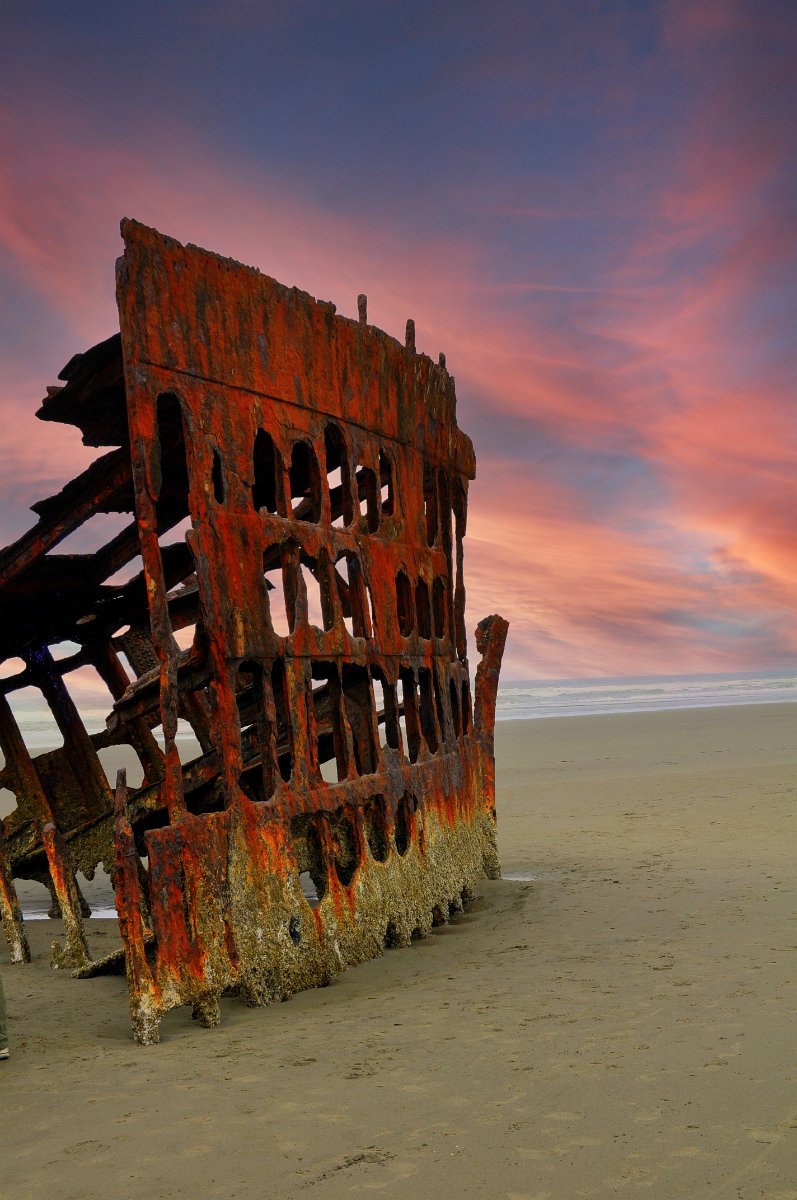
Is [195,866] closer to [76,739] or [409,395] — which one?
[409,395]

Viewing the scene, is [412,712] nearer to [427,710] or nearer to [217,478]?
[427,710]

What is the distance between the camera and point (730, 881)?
8695 millimetres

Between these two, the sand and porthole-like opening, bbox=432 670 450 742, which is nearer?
the sand

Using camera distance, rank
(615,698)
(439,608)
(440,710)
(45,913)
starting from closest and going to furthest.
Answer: (440,710) < (439,608) < (45,913) < (615,698)

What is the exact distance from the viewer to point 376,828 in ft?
22.5

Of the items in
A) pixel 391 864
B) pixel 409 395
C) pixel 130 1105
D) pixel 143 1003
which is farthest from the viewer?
pixel 409 395

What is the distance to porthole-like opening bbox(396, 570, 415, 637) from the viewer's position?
7.50 metres

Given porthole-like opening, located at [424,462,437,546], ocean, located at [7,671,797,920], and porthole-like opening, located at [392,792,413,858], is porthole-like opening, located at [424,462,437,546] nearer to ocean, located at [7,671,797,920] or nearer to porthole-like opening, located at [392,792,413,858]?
porthole-like opening, located at [392,792,413,858]

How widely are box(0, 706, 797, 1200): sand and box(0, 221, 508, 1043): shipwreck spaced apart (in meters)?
0.40

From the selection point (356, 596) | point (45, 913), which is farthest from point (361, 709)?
point (45, 913)

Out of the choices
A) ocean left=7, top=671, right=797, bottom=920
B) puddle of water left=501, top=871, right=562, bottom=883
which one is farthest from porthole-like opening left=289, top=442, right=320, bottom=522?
ocean left=7, top=671, right=797, bottom=920

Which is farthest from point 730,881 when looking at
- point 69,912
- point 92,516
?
point 92,516

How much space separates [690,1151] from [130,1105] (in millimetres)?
1989

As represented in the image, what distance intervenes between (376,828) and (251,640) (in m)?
1.83
